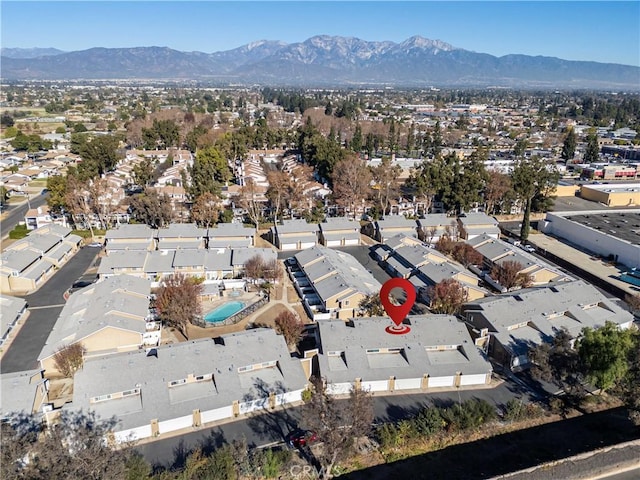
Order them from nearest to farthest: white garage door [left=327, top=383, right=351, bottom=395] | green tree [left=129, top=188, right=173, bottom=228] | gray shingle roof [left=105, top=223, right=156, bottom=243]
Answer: white garage door [left=327, top=383, right=351, bottom=395]
gray shingle roof [left=105, top=223, right=156, bottom=243]
green tree [left=129, top=188, right=173, bottom=228]

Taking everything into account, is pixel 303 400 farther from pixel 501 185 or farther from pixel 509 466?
pixel 501 185

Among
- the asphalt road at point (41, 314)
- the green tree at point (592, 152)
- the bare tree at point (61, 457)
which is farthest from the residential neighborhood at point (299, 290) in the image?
the green tree at point (592, 152)

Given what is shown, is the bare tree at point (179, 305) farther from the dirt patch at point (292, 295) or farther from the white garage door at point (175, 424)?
the white garage door at point (175, 424)

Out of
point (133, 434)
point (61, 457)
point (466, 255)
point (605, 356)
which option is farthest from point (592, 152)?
point (61, 457)

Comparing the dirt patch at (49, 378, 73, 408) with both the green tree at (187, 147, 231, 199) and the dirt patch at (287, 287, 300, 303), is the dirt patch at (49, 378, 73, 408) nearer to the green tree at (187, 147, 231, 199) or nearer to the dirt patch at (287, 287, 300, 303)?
the dirt patch at (287, 287, 300, 303)

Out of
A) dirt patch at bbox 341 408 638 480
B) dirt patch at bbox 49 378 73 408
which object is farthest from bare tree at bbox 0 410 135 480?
dirt patch at bbox 341 408 638 480

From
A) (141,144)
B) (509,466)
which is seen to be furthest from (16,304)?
(141,144)
